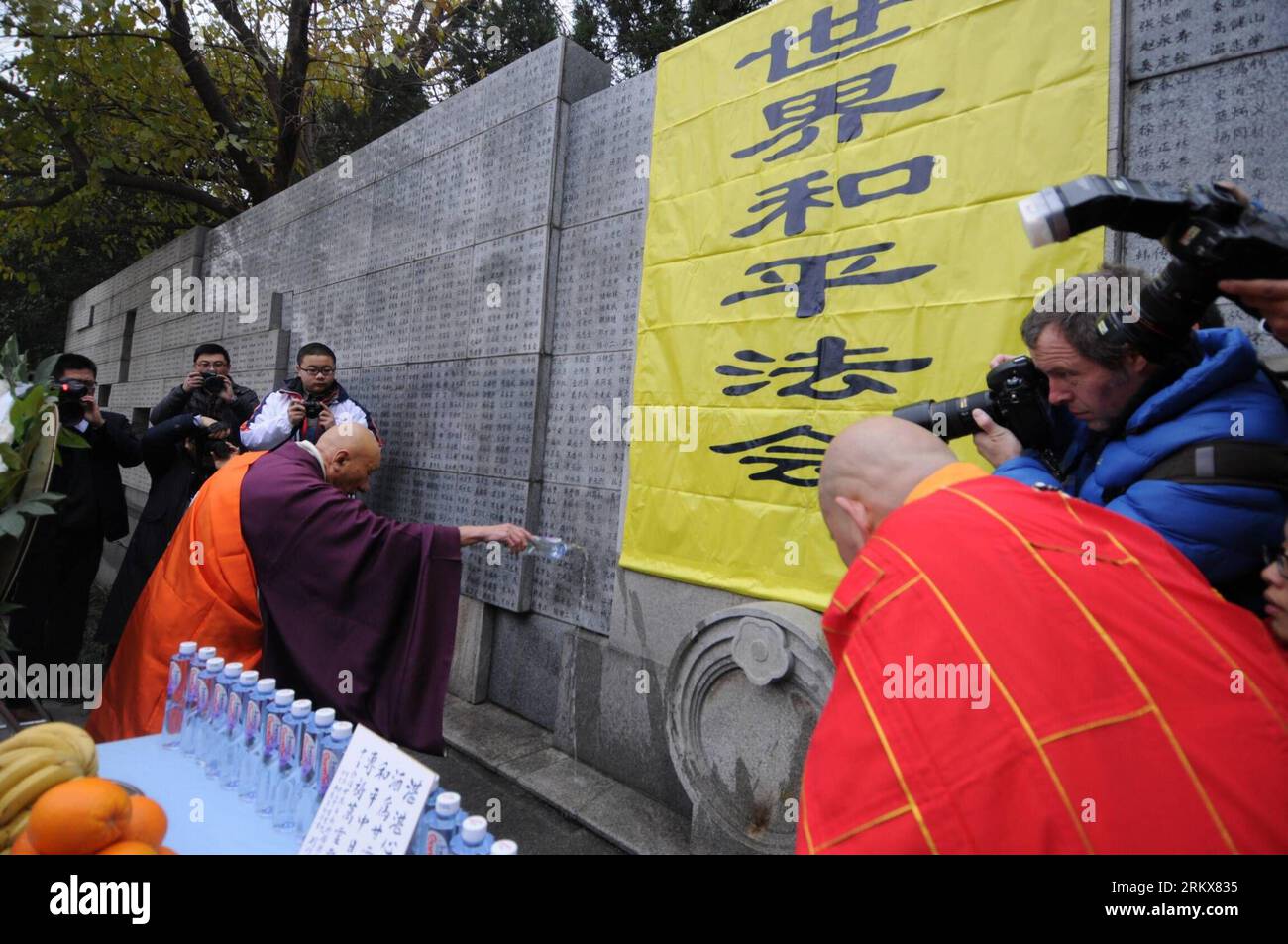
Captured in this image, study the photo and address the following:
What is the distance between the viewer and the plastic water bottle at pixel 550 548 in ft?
13.5

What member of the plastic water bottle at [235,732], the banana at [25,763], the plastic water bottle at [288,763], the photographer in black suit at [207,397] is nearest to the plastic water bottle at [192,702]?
the plastic water bottle at [235,732]

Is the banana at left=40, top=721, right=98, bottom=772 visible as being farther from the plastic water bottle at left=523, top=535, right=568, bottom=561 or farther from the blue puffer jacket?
the plastic water bottle at left=523, top=535, right=568, bottom=561

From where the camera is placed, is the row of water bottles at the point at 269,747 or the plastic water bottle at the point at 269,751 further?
the plastic water bottle at the point at 269,751

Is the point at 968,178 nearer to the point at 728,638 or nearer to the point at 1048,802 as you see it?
the point at 728,638

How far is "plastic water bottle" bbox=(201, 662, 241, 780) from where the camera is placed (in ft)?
6.07

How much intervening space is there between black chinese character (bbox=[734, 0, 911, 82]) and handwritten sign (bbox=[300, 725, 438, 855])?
3.22 meters

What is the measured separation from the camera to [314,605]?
2.67 metres

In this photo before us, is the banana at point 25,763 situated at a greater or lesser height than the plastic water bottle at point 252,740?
greater

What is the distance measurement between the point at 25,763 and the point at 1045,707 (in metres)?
1.87

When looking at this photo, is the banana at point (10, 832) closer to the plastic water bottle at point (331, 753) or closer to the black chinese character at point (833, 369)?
the plastic water bottle at point (331, 753)

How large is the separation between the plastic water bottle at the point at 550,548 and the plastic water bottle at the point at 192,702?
81.0 inches

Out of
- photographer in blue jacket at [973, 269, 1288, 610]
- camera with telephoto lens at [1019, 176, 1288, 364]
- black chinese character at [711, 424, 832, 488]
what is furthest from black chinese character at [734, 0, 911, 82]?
camera with telephoto lens at [1019, 176, 1288, 364]

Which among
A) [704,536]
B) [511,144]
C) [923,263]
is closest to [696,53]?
[511,144]
